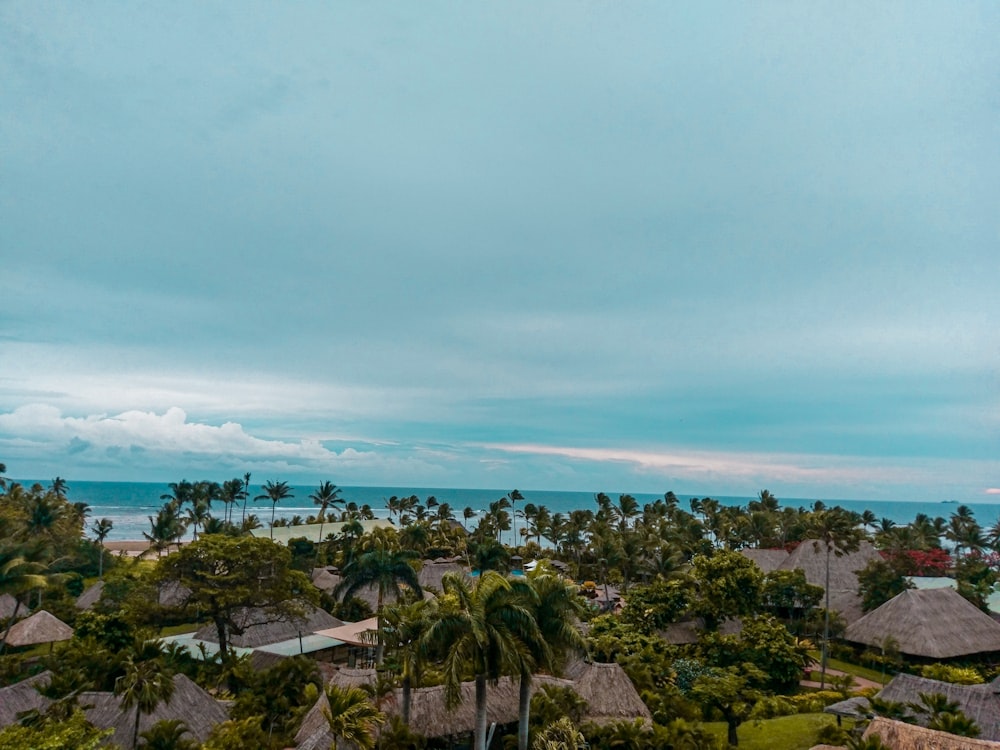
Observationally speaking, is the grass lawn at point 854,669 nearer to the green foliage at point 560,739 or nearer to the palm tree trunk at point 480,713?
the green foliage at point 560,739

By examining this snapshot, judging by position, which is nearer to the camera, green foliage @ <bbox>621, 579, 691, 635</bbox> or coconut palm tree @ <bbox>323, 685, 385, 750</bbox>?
coconut palm tree @ <bbox>323, 685, 385, 750</bbox>

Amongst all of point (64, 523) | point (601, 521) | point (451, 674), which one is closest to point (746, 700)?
point (451, 674)

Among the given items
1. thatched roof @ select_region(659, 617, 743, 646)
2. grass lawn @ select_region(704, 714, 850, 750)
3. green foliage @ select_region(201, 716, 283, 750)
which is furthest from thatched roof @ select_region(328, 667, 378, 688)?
thatched roof @ select_region(659, 617, 743, 646)

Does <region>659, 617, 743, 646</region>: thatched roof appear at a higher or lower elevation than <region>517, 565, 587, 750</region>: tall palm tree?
lower

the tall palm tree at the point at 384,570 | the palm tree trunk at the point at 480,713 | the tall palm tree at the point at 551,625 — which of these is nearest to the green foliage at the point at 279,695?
the tall palm tree at the point at 384,570

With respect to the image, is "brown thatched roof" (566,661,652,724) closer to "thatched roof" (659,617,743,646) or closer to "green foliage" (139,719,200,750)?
"thatched roof" (659,617,743,646)

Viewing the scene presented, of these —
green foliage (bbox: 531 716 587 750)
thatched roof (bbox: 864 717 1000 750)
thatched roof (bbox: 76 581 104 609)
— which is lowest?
thatched roof (bbox: 76 581 104 609)
